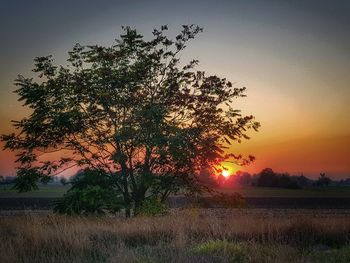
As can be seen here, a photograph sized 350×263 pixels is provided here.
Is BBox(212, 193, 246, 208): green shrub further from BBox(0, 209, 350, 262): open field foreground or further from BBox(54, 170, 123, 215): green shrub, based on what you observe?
BBox(54, 170, 123, 215): green shrub

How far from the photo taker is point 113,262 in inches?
400

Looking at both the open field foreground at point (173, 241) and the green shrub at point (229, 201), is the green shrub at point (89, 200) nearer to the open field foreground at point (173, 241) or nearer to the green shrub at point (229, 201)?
the open field foreground at point (173, 241)

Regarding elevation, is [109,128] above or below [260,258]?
above

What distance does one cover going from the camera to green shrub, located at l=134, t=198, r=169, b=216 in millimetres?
20109

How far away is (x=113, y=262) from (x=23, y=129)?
11.7 m

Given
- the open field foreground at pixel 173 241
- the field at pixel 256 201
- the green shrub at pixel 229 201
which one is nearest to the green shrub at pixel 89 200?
the field at pixel 256 201

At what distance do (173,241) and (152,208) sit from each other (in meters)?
7.21

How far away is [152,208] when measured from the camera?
66.4 ft

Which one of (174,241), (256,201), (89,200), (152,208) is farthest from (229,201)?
(256,201)

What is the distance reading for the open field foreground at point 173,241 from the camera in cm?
1104

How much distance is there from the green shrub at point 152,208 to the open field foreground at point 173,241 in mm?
3219

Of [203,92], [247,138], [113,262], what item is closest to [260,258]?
[113,262]

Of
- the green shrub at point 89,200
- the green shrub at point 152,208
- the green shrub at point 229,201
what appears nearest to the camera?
the green shrub at point 89,200

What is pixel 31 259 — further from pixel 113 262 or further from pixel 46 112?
pixel 46 112
